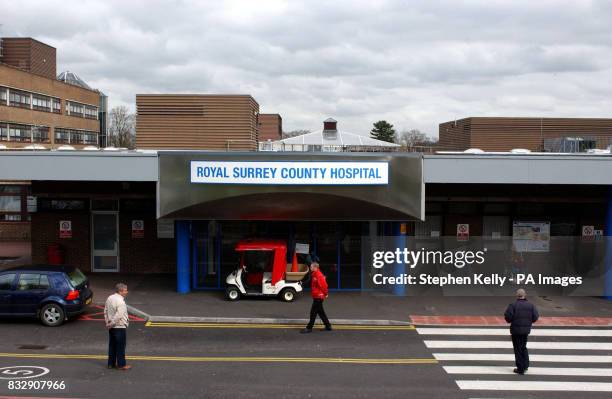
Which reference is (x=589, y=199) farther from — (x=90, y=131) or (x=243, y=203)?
(x=90, y=131)

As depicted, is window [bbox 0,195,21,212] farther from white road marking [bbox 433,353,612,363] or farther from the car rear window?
white road marking [bbox 433,353,612,363]

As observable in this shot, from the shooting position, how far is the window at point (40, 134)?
45991mm

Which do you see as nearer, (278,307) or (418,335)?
(418,335)

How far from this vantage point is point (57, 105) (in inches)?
1998

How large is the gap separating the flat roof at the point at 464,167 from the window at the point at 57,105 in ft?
117

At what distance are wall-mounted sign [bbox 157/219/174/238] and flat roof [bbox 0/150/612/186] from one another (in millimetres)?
4779

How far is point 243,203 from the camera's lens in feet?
58.8

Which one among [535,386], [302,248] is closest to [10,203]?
[302,248]

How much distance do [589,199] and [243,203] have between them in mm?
12382

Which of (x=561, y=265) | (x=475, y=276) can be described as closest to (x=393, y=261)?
(x=475, y=276)

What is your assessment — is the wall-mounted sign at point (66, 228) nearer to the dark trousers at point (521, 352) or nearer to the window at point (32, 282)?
the window at point (32, 282)

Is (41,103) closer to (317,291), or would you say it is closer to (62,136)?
(62,136)

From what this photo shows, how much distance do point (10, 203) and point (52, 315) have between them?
20.9 metres

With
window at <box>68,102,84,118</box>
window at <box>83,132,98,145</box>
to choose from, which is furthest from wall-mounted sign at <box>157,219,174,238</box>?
window at <box>83,132,98,145</box>
